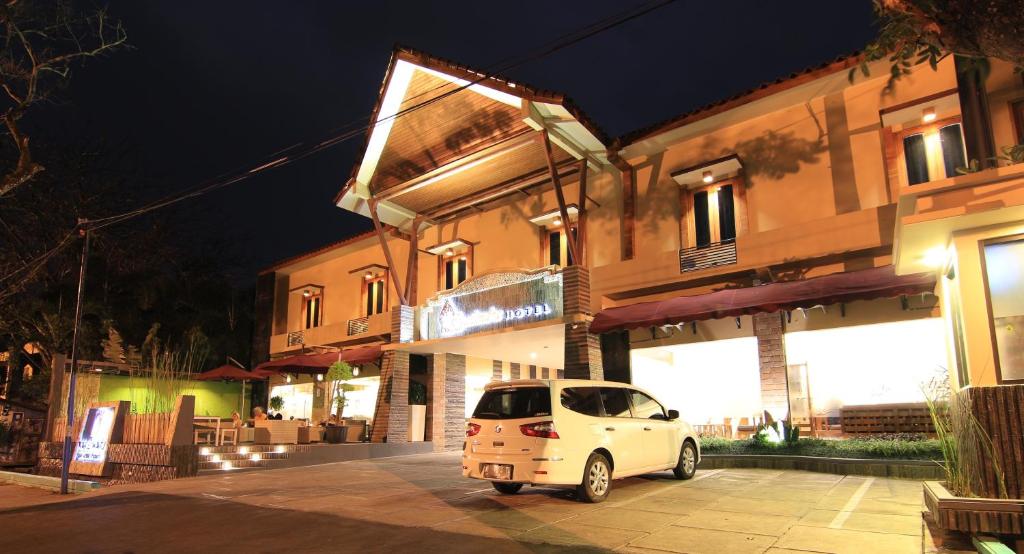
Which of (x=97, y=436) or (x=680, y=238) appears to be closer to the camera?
(x=97, y=436)

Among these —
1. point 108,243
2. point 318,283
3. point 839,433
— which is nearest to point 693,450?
point 839,433

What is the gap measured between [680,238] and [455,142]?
6.75 metres

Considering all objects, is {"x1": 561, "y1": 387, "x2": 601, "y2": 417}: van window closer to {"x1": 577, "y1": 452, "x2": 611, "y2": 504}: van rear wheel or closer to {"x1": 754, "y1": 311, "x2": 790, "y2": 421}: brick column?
{"x1": 577, "y1": 452, "x2": 611, "y2": 504}: van rear wheel

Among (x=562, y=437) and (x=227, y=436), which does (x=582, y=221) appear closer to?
(x=562, y=437)

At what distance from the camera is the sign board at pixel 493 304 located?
52.9ft

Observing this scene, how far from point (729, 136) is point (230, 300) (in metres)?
29.1

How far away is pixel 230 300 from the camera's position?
35.5m

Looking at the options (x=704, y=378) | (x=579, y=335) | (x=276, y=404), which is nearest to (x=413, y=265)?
(x=579, y=335)

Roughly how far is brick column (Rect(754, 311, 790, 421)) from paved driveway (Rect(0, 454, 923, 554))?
2.39 meters

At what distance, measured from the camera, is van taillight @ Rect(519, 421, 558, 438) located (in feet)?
26.8

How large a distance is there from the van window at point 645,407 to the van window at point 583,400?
882 mm

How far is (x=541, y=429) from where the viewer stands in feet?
27.0

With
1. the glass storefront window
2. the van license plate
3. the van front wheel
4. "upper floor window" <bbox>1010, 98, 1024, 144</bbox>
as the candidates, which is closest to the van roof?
the van license plate

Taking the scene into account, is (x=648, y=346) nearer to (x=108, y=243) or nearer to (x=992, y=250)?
(x=992, y=250)
